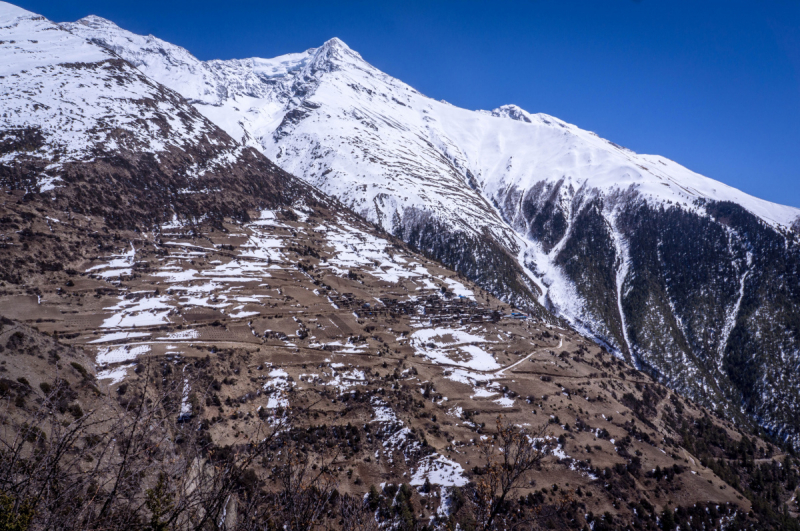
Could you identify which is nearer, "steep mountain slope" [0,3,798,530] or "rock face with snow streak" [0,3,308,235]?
"steep mountain slope" [0,3,798,530]

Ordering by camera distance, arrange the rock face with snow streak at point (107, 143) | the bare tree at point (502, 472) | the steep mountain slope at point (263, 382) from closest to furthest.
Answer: the steep mountain slope at point (263, 382)
the bare tree at point (502, 472)
the rock face with snow streak at point (107, 143)

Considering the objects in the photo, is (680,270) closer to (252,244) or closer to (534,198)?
(534,198)

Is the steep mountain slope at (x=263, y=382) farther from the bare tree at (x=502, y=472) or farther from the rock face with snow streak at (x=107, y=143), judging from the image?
the rock face with snow streak at (x=107, y=143)

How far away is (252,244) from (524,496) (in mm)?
72945

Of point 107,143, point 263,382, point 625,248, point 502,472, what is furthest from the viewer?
point 625,248

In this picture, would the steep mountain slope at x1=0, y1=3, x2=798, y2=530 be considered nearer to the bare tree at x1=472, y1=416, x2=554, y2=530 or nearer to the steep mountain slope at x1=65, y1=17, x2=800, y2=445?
the bare tree at x1=472, y1=416, x2=554, y2=530

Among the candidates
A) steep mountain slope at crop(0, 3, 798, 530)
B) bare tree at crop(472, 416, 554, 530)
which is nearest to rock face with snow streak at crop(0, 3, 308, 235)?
steep mountain slope at crop(0, 3, 798, 530)

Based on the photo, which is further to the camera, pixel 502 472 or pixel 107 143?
pixel 107 143

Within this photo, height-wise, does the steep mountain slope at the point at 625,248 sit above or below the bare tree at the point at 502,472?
above

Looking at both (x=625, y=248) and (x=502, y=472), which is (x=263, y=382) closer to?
(x=502, y=472)

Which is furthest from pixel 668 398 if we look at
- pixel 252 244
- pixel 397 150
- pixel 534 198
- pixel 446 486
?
pixel 397 150

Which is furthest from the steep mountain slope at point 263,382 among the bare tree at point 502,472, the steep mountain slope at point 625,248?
the steep mountain slope at point 625,248

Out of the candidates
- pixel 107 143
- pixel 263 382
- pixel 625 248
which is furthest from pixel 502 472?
pixel 625 248

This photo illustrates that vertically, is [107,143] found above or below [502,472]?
above
